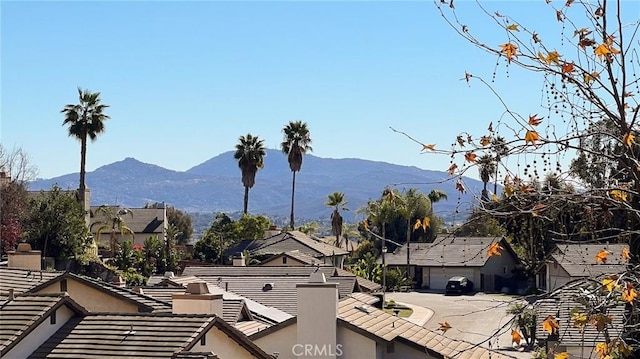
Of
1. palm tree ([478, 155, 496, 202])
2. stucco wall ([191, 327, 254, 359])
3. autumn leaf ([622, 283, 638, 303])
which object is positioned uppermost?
palm tree ([478, 155, 496, 202])

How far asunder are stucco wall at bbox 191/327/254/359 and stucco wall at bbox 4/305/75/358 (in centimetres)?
222

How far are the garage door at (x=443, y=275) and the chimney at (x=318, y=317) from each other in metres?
60.9

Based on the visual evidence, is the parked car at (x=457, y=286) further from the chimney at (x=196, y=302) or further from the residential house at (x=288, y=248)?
the chimney at (x=196, y=302)

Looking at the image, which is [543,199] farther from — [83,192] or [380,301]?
[83,192]

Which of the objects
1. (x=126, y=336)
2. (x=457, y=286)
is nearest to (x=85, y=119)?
(x=457, y=286)

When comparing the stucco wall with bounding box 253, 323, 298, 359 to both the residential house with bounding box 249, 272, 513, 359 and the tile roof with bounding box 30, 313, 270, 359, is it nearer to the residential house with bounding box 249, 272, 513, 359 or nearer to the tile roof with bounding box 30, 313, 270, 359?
the residential house with bounding box 249, 272, 513, 359

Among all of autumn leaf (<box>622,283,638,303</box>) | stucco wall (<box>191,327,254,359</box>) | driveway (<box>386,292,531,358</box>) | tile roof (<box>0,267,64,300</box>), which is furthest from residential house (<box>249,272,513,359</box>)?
driveway (<box>386,292,531,358</box>)


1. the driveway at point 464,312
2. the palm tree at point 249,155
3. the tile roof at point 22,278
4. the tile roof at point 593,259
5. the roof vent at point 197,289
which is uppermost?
the palm tree at point 249,155

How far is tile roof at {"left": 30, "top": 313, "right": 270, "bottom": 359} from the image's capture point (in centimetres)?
1349

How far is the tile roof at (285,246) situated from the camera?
70.7 meters

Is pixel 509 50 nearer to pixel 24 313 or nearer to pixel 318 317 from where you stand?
pixel 24 313

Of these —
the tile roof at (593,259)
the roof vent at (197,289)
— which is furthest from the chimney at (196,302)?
the tile roof at (593,259)

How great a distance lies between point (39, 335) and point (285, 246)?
5848 centimetres

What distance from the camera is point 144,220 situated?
99.1 metres
